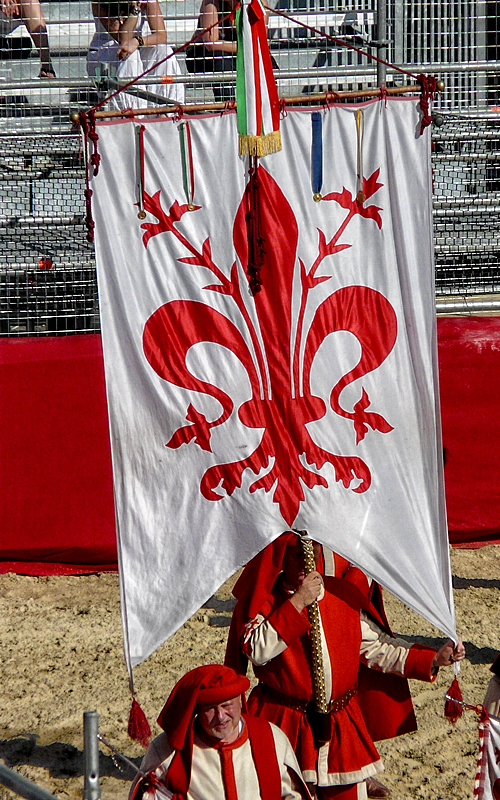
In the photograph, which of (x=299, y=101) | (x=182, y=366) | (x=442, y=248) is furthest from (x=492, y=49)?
(x=182, y=366)

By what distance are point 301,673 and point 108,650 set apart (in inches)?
95.1

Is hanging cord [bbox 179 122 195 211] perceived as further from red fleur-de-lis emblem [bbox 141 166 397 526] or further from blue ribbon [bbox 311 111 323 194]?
blue ribbon [bbox 311 111 323 194]

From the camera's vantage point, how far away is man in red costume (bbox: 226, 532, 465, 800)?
10.7 feet

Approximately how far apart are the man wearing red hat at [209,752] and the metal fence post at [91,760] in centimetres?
28

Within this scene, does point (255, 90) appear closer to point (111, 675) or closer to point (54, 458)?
point (111, 675)

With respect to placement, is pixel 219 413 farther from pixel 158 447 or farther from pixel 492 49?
pixel 492 49

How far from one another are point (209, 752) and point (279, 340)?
1.40 meters

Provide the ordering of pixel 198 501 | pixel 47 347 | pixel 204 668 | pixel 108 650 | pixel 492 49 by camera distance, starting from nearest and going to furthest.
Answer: pixel 204 668 < pixel 198 501 < pixel 108 650 < pixel 47 347 < pixel 492 49

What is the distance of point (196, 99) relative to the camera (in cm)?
701

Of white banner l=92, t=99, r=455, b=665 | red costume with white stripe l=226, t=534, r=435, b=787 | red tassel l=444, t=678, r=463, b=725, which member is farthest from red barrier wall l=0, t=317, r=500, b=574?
red tassel l=444, t=678, r=463, b=725

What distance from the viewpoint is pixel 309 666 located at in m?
3.32

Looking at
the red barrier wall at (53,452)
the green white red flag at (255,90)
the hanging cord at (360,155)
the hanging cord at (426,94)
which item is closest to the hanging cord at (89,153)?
the green white red flag at (255,90)

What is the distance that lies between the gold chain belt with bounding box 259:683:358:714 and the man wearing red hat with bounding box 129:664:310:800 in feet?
1.60

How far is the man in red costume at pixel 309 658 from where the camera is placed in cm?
325
